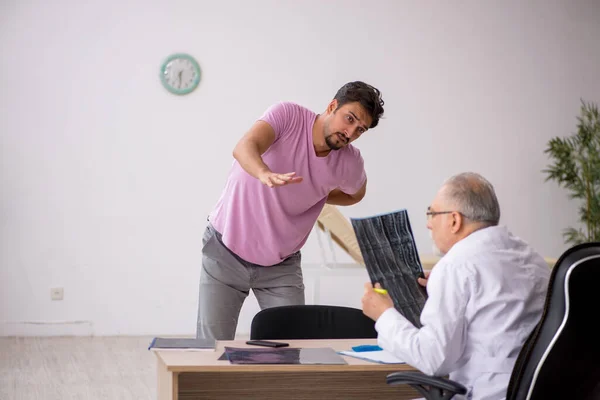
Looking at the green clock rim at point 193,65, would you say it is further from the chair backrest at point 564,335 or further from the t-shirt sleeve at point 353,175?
the chair backrest at point 564,335

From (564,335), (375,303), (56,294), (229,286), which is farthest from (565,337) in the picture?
(56,294)

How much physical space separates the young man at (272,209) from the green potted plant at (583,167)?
399 centimetres

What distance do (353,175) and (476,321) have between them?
1250mm

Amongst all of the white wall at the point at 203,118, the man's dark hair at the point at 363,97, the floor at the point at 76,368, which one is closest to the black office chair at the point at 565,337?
the man's dark hair at the point at 363,97

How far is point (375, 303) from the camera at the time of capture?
6.44 feet

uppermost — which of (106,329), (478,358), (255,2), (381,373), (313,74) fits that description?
(255,2)

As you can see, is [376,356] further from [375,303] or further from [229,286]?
[229,286]

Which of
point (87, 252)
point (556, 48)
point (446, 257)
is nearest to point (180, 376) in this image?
point (446, 257)

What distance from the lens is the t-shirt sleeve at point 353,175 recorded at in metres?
2.95

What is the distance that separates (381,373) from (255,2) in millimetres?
4241

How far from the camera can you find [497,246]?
186 centimetres

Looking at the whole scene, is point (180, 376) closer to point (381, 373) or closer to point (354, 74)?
point (381, 373)

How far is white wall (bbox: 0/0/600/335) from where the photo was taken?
5.75m

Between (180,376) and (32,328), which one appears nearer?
(180,376)
